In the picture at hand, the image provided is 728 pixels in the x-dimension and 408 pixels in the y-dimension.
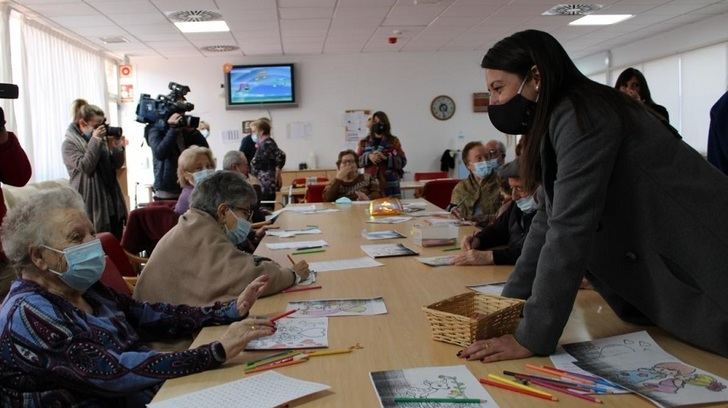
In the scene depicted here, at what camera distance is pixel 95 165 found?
5.17 m

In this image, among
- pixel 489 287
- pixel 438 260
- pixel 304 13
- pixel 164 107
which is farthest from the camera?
pixel 304 13

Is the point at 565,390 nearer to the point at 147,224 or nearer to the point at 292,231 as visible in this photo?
the point at 292,231

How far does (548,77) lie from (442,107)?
919 centimetres

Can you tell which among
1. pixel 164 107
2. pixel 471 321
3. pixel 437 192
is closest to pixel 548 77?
pixel 471 321

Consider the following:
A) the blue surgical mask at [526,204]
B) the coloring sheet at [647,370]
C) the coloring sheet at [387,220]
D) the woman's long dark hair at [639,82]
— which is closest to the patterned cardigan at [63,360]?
the coloring sheet at [647,370]

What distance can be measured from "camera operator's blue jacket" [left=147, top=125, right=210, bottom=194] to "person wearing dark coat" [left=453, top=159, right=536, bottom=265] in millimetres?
2989

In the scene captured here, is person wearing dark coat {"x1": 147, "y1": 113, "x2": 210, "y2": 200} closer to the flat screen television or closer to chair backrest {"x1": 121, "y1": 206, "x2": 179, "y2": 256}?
chair backrest {"x1": 121, "y1": 206, "x2": 179, "y2": 256}

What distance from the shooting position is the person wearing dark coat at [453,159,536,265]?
2.39m

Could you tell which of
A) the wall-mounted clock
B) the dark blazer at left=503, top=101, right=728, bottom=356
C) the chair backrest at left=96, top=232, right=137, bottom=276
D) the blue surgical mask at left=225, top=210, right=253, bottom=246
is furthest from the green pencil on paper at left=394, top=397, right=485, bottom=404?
the wall-mounted clock

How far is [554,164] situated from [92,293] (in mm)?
1355

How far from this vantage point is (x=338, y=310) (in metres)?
1.83

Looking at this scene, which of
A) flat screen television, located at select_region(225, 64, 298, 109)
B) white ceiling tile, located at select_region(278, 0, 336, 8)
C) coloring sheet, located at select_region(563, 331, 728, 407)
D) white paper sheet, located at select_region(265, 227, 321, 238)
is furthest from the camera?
flat screen television, located at select_region(225, 64, 298, 109)

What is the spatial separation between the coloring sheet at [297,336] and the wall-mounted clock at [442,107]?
8.93 metres

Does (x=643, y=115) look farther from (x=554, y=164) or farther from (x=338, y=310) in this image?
(x=338, y=310)
